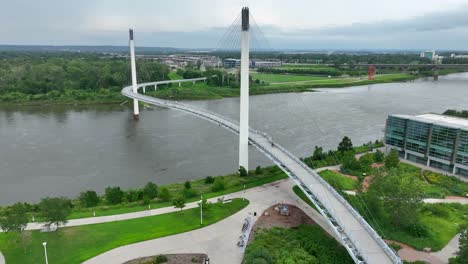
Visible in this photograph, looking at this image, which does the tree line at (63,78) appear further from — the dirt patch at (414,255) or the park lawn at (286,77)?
the dirt patch at (414,255)

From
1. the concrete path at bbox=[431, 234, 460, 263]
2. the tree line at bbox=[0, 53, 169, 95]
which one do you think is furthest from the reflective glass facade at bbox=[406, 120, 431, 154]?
the tree line at bbox=[0, 53, 169, 95]

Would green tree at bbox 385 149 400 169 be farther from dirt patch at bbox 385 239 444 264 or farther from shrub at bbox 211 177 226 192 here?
shrub at bbox 211 177 226 192

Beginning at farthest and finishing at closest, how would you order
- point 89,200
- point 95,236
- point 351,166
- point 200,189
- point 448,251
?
1. point 351,166
2. point 200,189
3. point 89,200
4. point 95,236
5. point 448,251

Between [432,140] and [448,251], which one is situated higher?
[432,140]

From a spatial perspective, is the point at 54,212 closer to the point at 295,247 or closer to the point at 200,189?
the point at 200,189

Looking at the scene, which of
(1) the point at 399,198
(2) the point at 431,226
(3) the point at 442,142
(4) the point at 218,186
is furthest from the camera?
(3) the point at 442,142

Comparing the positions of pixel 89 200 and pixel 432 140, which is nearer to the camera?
pixel 89 200

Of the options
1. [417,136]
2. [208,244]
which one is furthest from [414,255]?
[417,136]
